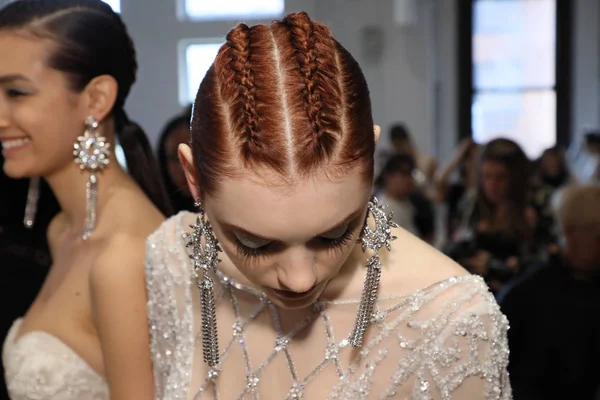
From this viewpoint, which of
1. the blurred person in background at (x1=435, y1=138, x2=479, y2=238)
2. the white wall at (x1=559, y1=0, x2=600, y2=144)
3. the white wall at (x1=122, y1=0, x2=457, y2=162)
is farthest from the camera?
the white wall at (x1=559, y1=0, x2=600, y2=144)

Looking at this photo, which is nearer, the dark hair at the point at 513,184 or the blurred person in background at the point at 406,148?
the dark hair at the point at 513,184

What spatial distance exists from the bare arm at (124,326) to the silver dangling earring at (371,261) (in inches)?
18.0

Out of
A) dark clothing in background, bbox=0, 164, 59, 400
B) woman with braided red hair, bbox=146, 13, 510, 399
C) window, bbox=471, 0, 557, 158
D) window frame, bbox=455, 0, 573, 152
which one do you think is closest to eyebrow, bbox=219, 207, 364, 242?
woman with braided red hair, bbox=146, 13, 510, 399

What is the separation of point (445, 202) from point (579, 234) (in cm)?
266

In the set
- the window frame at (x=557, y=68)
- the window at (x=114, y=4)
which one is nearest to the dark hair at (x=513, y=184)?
the window at (x=114, y=4)

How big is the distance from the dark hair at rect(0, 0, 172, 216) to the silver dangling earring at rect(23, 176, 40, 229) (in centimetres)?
50

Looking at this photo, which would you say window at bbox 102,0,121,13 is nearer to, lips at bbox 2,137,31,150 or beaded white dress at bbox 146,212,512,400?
lips at bbox 2,137,31,150

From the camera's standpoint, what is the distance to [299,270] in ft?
3.18

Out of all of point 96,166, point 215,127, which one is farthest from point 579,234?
point 215,127

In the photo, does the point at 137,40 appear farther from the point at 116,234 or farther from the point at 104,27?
the point at 116,234

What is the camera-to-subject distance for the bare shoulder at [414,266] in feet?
3.70

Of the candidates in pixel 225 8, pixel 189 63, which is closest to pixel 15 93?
pixel 225 8

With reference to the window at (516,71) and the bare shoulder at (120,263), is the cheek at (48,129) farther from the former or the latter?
the window at (516,71)

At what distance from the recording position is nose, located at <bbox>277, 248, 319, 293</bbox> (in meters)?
0.97
